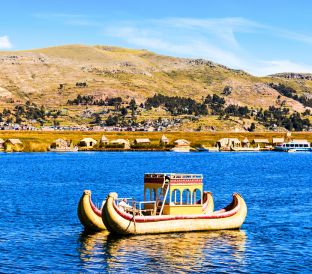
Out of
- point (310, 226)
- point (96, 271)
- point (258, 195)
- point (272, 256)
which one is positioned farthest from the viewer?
point (258, 195)

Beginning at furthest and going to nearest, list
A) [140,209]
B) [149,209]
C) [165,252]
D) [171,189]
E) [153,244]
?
[149,209] < [171,189] < [140,209] < [153,244] < [165,252]

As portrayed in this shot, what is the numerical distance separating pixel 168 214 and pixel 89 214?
7.51m

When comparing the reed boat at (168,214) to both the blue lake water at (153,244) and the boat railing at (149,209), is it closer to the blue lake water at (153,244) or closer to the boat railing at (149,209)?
the boat railing at (149,209)

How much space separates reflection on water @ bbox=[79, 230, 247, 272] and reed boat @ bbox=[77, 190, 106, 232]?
1.07 metres

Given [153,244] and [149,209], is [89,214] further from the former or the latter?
[153,244]

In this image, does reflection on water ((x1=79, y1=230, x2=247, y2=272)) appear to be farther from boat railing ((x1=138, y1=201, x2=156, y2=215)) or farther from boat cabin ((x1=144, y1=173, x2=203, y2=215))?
boat railing ((x1=138, y1=201, x2=156, y2=215))

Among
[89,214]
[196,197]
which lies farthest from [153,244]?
[196,197]

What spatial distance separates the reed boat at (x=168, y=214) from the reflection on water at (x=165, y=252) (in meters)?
0.78

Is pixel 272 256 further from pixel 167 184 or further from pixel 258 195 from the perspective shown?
pixel 258 195

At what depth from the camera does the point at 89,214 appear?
61.1 m

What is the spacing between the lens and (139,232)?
58625mm

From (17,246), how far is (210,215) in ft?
60.5

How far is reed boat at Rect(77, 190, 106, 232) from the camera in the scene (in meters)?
60.6

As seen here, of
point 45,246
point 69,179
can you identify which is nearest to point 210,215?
point 45,246
